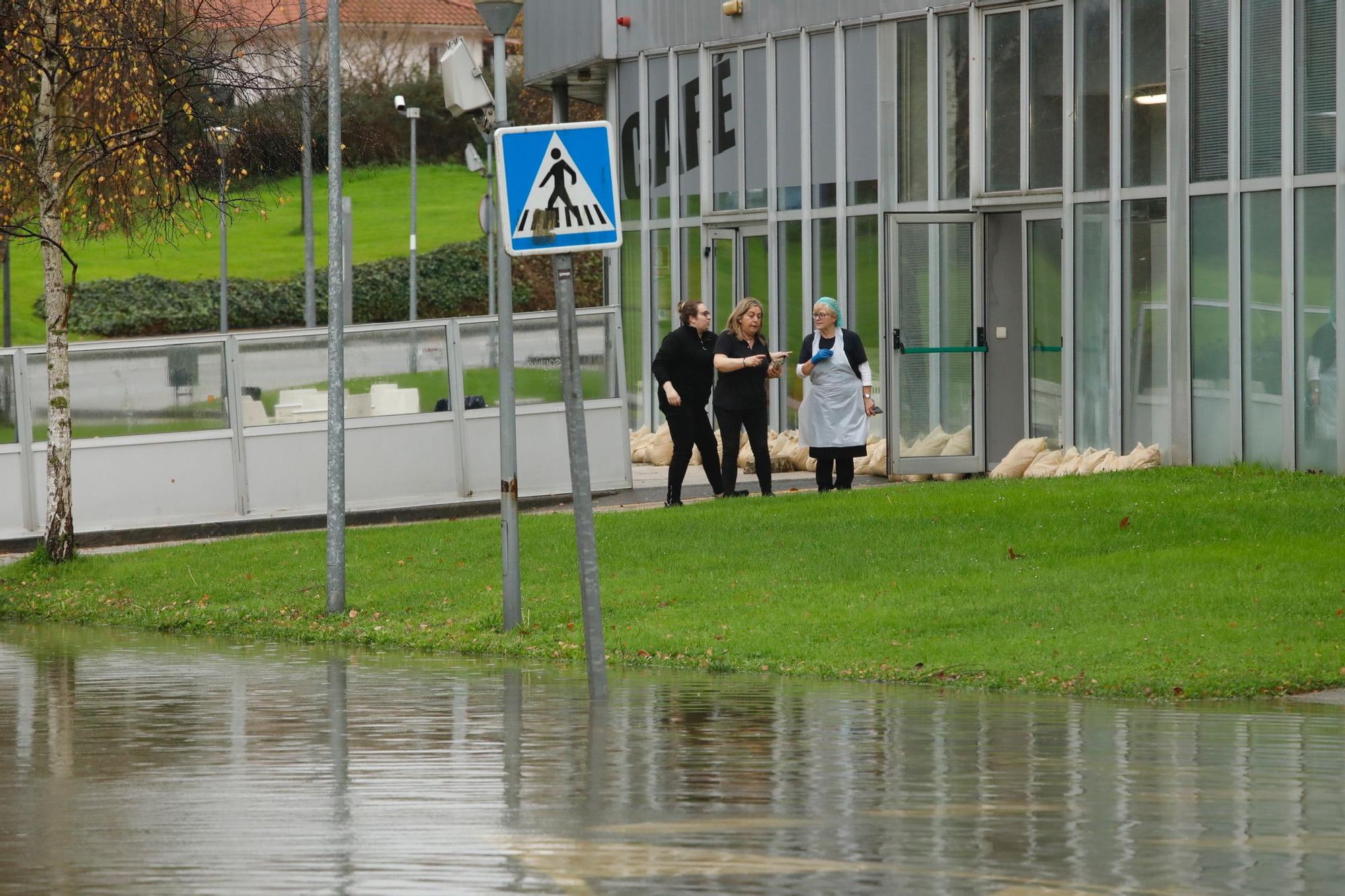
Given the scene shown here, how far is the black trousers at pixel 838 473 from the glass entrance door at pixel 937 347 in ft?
8.19

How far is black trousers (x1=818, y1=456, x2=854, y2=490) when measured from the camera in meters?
17.5

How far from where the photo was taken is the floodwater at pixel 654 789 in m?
5.61

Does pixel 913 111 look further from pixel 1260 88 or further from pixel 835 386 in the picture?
pixel 835 386

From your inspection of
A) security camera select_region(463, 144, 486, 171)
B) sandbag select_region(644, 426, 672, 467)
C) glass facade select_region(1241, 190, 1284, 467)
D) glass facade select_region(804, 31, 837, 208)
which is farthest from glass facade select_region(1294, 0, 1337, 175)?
security camera select_region(463, 144, 486, 171)

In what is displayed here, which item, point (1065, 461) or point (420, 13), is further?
point (420, 13)

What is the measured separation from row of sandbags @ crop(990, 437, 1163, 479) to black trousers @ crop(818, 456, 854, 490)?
64.3 inches

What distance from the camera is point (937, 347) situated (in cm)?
2042

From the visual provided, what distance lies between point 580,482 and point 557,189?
1.32 m

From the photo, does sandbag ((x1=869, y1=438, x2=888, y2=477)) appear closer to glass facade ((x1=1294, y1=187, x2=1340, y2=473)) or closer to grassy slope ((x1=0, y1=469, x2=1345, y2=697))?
grassy slope ((x1=0, y1=469, x2=1345, y2=697))

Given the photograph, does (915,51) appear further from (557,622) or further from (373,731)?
(373,731)

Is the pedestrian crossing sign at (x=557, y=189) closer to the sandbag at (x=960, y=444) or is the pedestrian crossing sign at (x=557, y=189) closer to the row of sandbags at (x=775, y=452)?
the row of sandbags at (x=775, y=452)

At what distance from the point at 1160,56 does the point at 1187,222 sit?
1.66m

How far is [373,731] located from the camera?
845 centimetres

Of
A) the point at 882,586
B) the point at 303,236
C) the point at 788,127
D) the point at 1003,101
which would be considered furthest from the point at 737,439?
the point at 303,236
